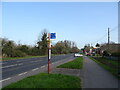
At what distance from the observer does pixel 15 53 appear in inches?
1939

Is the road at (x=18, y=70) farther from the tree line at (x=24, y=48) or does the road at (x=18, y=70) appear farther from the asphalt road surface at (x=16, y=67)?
the tree line at (x=24, y=48)

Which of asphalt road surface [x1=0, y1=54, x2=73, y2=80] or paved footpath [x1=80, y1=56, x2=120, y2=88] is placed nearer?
paved footpath [x1=80, y1=56, x2=120, y2=88]

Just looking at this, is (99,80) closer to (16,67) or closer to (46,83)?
(46,83)

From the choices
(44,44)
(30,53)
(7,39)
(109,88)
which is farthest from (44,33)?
(109,88)

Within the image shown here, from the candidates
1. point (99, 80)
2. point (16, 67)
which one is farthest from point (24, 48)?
A: point (99, 80)

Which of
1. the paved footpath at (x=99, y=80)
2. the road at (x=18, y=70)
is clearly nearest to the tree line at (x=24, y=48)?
the road at (x=18, y=70)

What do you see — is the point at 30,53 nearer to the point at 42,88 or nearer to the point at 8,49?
the point at 8,49

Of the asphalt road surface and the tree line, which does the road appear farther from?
the tree line

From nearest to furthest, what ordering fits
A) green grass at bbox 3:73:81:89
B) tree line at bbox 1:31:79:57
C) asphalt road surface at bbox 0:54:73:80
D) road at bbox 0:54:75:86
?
green grass at bbox 3:73:81:89, road at bbox 0:54:75:86, asphalt road surface at bbox 0:54:73:80, tree line at bbox 1:31:79:57

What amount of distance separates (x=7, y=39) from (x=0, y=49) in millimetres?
8171

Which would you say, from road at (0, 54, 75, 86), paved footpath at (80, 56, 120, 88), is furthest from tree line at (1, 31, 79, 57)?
paved footpath at (80, 56, 120, 88)

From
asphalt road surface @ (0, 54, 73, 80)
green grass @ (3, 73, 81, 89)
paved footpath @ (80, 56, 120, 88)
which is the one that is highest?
green grass @ (3, 73, 81, 89)

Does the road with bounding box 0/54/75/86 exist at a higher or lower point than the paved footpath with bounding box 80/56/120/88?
lower

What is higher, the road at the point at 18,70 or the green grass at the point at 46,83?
the green grass at the point at 46,83
